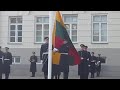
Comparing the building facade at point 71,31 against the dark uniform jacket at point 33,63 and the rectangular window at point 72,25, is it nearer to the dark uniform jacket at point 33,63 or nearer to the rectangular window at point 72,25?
the rectangular window at point 72,25

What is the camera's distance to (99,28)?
19.2 metres

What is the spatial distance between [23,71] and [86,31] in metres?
3.86

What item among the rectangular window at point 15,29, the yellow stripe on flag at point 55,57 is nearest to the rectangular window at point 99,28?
the rectangular window at point 15,29

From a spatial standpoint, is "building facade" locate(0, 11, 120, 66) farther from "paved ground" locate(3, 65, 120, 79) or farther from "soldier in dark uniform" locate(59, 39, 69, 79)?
"soldier in dark uniform" locate(59, 39, 69, 79)

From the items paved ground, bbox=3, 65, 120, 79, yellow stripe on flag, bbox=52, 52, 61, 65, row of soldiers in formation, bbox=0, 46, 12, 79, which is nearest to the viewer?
yellow stripe on flag, bbox=52, 52, 61, 65

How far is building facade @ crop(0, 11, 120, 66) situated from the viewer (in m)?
18.9

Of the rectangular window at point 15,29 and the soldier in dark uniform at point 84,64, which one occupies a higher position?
the rectangular window at point 15,29

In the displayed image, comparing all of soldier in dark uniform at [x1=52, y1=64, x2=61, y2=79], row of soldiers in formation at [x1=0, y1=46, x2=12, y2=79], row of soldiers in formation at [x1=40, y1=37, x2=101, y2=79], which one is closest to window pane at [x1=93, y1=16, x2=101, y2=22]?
row of soldiers in formation at [x1=40, y1=37, x2=101, y2=79]

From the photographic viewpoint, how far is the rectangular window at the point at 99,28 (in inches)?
755

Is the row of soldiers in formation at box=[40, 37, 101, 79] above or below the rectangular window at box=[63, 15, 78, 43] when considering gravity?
below
